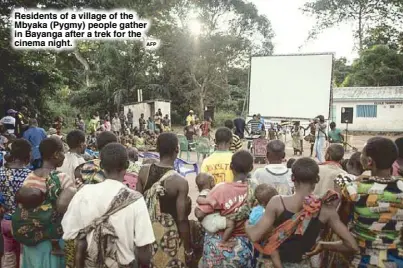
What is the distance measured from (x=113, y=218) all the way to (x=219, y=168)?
1765 millimetres

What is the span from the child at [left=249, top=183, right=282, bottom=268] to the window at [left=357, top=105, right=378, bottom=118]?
29360 millimetres

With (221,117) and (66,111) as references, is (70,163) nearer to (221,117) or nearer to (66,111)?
(66,111)

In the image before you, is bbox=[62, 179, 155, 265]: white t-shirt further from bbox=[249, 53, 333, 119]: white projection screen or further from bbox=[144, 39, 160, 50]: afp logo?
bbox=[144, 39, 160, 50]: afp logo

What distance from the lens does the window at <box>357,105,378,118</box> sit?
97.4 feet

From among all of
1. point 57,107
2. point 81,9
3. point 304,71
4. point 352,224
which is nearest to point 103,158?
point 352,224

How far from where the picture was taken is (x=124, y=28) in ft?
44.4

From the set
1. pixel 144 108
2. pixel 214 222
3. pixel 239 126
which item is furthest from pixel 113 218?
pixel 144 108

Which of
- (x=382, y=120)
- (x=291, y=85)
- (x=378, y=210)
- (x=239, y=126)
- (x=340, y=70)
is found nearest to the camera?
(x=378, y=210)

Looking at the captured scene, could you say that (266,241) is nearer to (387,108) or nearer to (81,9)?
(81,9)

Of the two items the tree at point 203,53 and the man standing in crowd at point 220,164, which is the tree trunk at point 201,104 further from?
the man standing in crowd at point 220,164

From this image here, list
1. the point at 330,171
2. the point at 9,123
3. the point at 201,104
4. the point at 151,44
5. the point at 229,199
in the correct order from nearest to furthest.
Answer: the point at 229,199
the point at 330,171
the point at 9,123
the point at 151,44
the point at 201,104

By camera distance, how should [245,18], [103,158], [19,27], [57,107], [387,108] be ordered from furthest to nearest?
[245,18] → [387,108] → [57,107] → [19,27] → [103,158]

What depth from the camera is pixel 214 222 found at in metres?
2.89

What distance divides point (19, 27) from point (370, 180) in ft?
42.2
